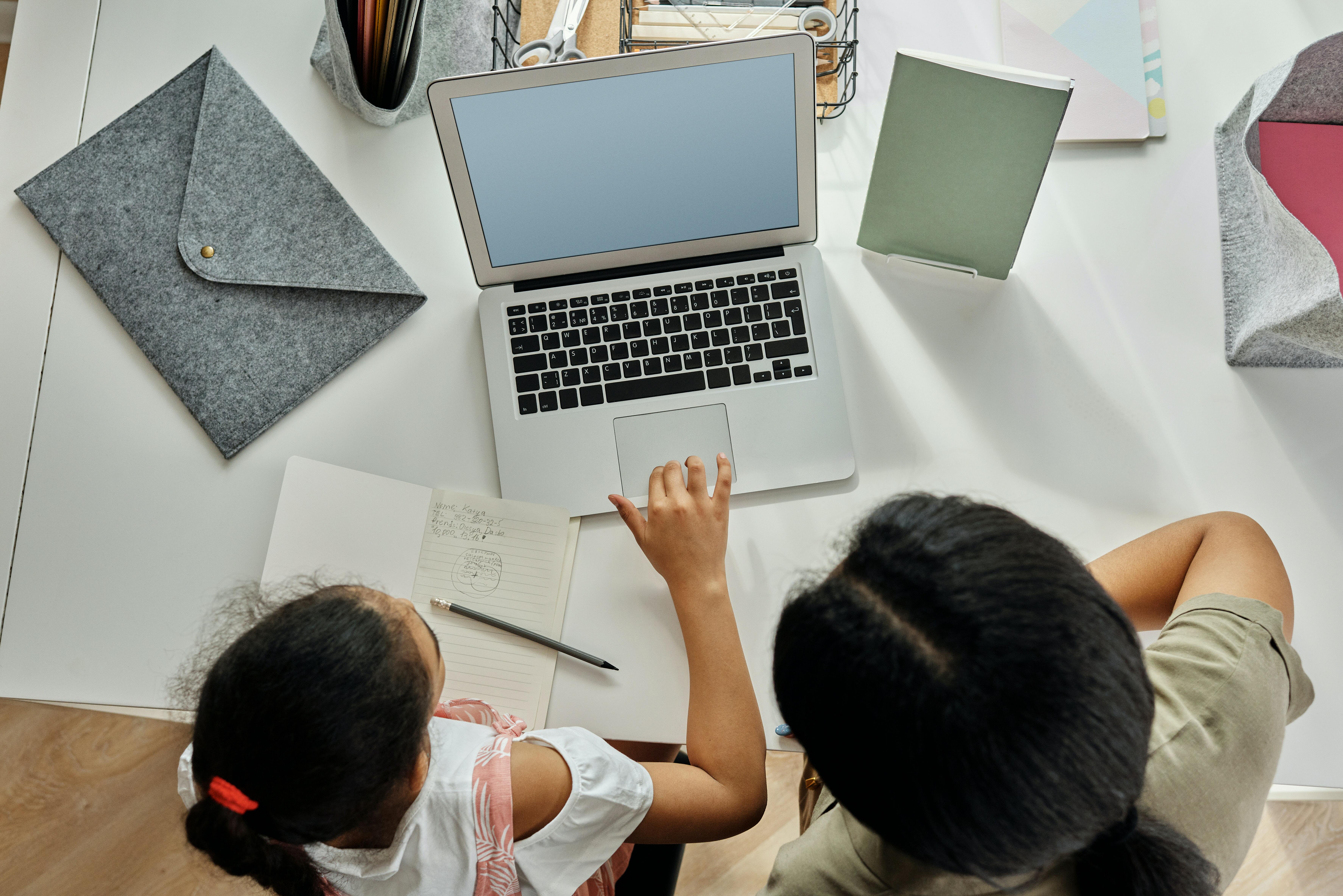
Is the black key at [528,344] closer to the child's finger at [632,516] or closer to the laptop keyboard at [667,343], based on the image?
the laptop keyboard at [667,343]

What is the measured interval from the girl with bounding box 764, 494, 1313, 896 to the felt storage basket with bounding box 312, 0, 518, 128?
23.7 inches

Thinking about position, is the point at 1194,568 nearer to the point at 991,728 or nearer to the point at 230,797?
the point at 991,728

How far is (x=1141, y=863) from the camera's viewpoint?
46 centimetres

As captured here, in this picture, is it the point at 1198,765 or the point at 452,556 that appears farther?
the point at 452,556

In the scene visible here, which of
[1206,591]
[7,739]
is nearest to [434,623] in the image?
[1206,591]

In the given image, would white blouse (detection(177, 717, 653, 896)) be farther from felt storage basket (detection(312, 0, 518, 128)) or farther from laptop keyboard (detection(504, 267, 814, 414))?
felt storage basket (detection(312, 0, 518, 128))

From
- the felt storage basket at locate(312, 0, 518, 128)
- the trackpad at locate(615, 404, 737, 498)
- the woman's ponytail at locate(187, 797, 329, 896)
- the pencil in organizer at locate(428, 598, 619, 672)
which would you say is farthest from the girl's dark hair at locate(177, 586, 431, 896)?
the felt storage basket at locate(312, 0, 518, 128)

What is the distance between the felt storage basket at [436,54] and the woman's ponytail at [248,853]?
60cm

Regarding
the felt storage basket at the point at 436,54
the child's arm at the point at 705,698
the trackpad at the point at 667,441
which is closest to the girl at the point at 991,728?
the child's arm at the point at 705,698

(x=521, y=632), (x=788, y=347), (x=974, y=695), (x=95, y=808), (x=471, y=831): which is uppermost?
(x=788, y=347)

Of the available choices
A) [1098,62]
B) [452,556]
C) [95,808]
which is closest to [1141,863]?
[452,556]

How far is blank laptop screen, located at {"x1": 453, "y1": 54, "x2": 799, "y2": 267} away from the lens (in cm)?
61

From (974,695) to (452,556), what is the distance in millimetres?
469

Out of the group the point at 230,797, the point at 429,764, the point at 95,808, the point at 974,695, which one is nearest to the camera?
the point at 974,695
